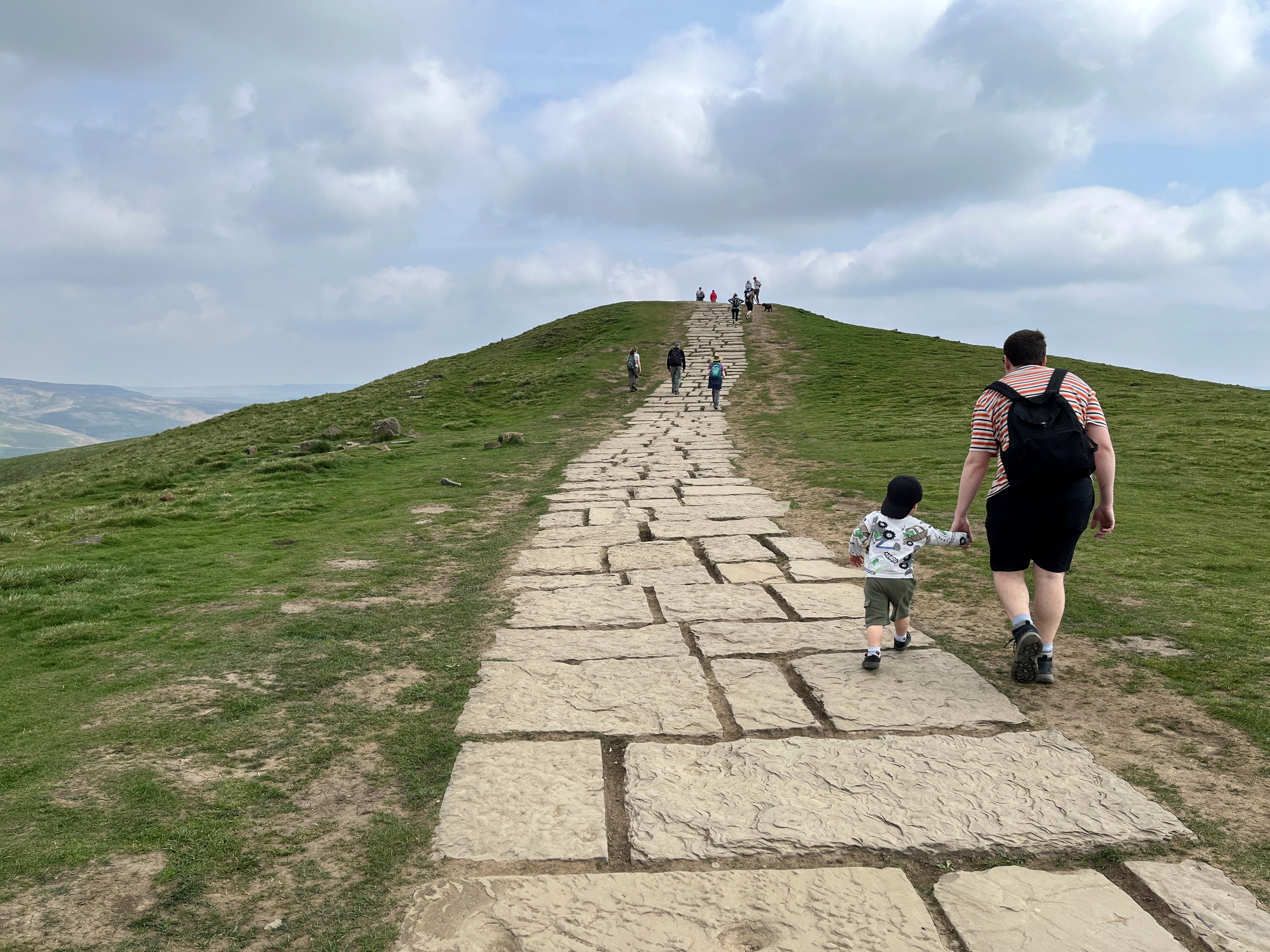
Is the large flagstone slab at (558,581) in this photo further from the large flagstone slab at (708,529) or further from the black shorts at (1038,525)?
the black shorts at (1038,525)

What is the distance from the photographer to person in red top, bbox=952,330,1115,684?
3.89 m

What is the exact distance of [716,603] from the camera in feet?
18.0

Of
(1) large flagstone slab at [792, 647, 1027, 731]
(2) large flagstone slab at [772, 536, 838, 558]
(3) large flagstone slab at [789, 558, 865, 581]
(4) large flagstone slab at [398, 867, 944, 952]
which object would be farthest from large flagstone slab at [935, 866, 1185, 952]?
(2) large flagstone slab at [772, 536, 838, 558]

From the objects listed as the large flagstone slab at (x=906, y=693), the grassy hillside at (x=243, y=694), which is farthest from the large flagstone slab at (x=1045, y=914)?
the grassy hillside at (x=243, y=694)

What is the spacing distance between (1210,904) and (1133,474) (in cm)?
992

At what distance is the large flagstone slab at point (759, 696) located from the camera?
3.61 m

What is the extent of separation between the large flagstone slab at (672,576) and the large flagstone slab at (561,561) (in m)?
0.41

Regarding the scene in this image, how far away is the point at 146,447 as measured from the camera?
2473 centimetres

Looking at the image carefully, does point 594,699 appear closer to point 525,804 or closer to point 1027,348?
point 525,804

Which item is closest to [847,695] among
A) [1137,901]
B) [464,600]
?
[1137,901]

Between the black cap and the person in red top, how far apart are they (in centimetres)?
27

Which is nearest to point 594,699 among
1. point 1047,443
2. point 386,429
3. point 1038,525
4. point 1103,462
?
Result: point 1038,525

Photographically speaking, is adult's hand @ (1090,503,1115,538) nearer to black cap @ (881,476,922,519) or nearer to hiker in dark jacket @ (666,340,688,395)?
black cap @ (881,476,922,519)

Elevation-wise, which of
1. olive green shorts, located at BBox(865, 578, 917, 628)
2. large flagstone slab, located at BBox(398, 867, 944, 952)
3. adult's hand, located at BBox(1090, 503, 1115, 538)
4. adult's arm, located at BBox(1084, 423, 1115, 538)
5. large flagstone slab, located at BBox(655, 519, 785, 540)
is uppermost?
adult's arm, located at BBox(1084, 423, 1115, 538)
